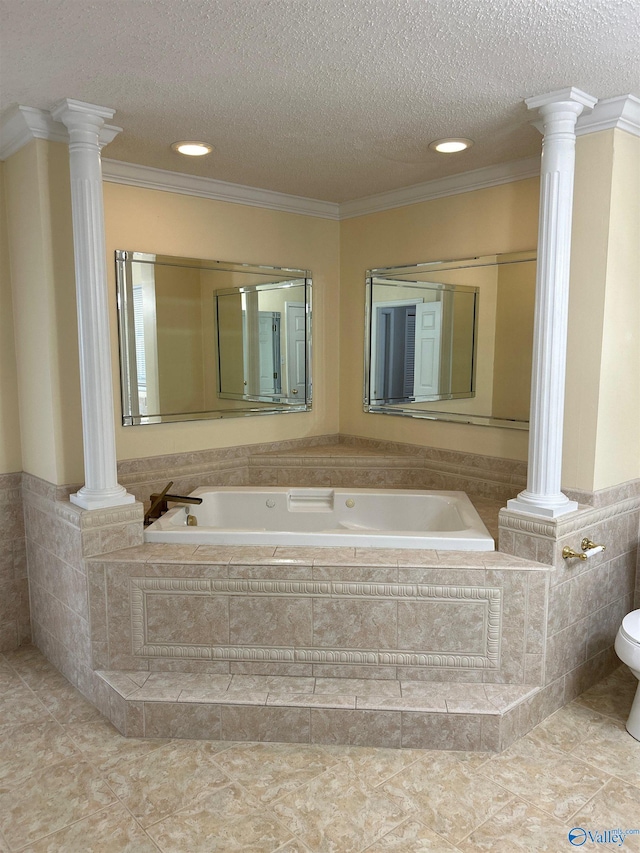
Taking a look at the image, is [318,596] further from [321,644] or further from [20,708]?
[20,708]

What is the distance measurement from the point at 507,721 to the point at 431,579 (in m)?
0.55

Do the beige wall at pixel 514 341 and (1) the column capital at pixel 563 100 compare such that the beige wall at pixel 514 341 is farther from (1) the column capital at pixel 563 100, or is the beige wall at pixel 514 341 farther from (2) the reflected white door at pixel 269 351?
(2) the reflected white door at pixel 269 351

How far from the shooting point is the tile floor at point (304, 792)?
6.11ft

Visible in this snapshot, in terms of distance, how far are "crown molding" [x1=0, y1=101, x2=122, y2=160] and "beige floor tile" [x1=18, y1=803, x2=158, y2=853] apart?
2391 millimetres

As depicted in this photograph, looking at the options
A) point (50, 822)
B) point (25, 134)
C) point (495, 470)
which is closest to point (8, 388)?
point (25, 134)

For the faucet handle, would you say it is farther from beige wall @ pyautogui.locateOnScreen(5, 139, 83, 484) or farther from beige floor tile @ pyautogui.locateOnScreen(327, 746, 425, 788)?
beige floor tile @ pyautogui.locateOnScreen(327, 746, 425, 788)

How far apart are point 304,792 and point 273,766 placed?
17 centimetres

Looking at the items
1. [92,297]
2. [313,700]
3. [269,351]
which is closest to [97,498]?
[92,297]

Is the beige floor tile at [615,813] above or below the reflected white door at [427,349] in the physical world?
below

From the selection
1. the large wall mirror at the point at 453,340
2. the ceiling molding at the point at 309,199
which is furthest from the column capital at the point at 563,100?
the large wall mirror at the point at 453,340

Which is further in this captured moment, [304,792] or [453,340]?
[453,340]

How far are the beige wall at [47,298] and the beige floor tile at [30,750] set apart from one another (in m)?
0.95

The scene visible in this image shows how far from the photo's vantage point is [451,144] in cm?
274

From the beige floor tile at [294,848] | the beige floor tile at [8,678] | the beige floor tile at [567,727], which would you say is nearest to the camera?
the beige floor tile at [294,848]
